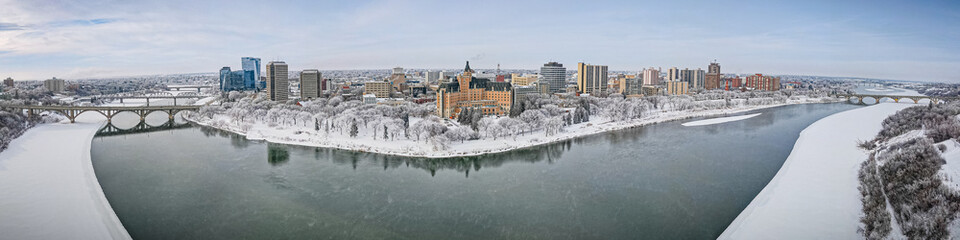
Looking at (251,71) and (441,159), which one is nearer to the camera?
(441,159)

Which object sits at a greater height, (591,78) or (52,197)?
(591,78)

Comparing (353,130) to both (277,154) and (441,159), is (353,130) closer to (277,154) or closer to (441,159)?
(277,154)

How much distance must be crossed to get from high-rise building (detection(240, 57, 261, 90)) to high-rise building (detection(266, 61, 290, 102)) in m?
32.1

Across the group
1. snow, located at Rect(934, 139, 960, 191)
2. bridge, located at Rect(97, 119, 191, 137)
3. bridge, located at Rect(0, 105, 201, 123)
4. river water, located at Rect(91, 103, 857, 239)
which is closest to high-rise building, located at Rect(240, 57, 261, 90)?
bridge, located at Rect(0, 105, 201, 123)

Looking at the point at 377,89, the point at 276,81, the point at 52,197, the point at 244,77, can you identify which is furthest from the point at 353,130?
the point at 244,77

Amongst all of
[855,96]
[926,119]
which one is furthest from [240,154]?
[855,96]

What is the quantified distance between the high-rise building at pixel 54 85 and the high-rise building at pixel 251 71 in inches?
793

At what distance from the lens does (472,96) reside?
96.1 feet

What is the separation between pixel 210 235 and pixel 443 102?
18824 mm

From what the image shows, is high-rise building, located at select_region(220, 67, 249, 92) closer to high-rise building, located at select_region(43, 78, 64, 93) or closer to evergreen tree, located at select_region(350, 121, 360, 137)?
high-rise building, located at select_region(43, 78, 64, 93)

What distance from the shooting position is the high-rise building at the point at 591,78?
49625 mm

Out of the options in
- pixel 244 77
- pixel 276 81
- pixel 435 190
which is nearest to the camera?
pixel 435 190

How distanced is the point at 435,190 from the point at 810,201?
826 cm

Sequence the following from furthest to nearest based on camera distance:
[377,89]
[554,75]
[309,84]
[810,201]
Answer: [554,75] < [377,89] < [309,84] < [810,201]
